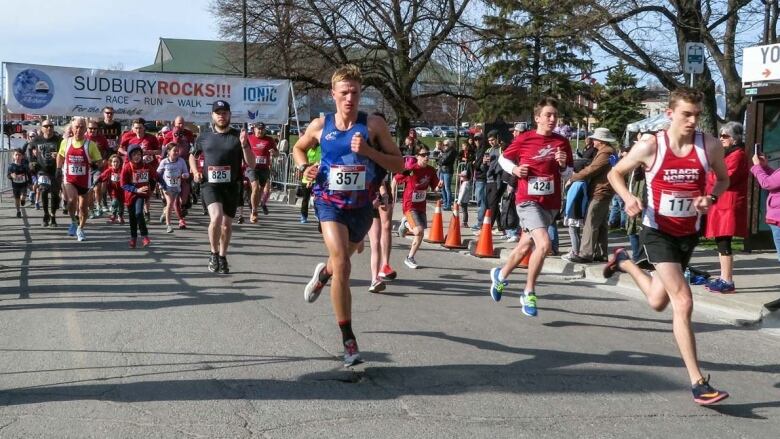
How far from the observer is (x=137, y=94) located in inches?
864

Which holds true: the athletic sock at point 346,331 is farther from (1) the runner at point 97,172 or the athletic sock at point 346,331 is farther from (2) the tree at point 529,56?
(2) the tree at point 529,56

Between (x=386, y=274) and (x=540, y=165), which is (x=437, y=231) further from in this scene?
(x=540, y=165)

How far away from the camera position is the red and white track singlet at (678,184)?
5.69 meters

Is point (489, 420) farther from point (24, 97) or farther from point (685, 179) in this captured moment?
point (24, 97)

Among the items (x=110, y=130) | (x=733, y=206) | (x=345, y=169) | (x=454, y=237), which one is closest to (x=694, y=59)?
(x=733, y=206)

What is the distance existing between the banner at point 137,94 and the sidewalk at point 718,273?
9.79 m

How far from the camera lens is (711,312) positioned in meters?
8.99

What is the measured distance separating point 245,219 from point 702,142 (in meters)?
13.5

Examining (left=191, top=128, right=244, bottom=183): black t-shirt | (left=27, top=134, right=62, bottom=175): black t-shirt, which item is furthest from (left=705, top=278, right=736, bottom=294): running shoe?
(left=27, top=134, right=62, bottom=175): black t-shirt

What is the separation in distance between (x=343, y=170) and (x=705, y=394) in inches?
111

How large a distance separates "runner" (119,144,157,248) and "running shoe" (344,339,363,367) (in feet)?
25.7

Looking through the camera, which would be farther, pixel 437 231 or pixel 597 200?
pixel 437 231

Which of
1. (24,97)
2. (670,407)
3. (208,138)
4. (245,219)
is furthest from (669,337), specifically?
(24,97)

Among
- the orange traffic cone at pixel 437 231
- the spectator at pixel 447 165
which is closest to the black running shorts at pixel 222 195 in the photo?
the orange traffic cone at pixel 437 231
